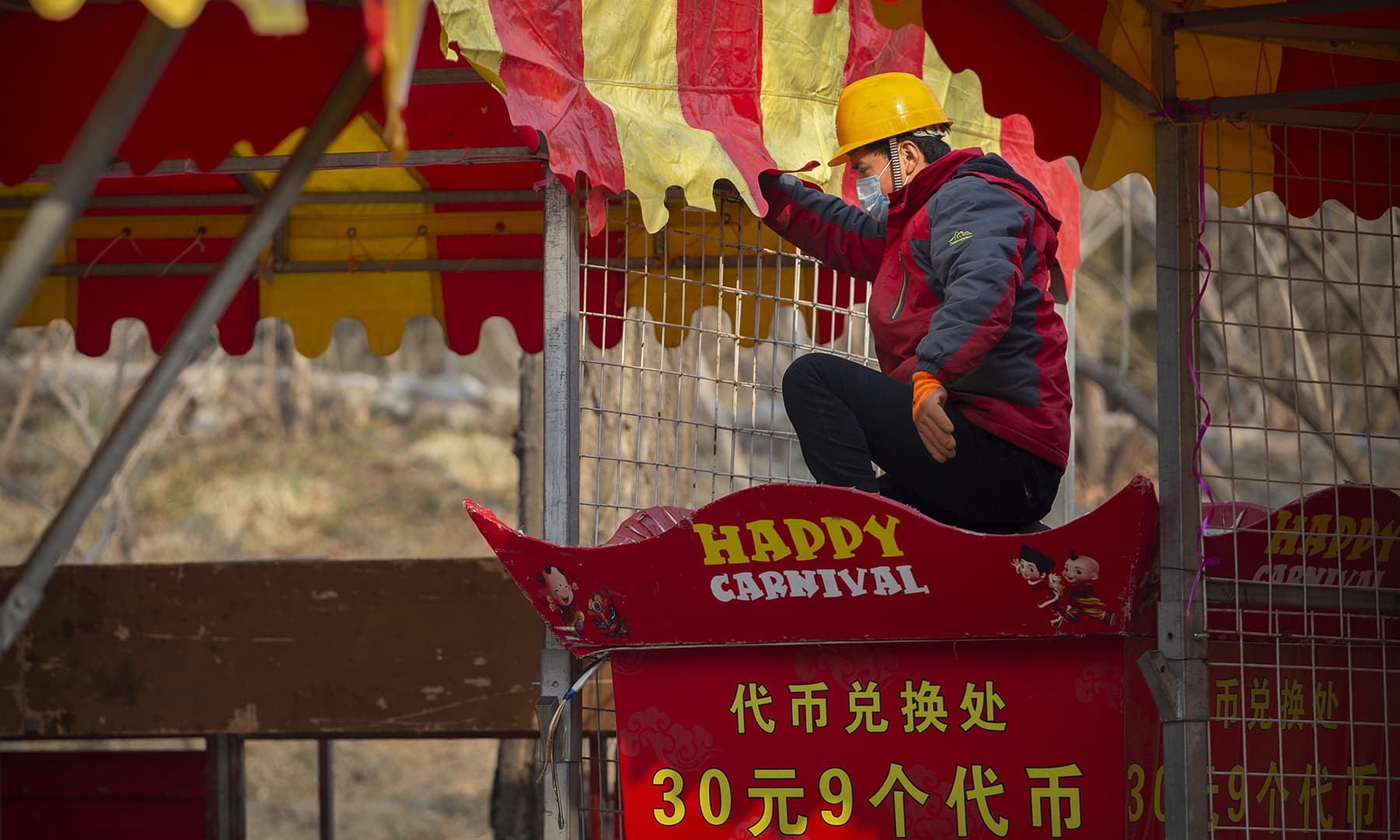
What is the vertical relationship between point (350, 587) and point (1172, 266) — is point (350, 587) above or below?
below

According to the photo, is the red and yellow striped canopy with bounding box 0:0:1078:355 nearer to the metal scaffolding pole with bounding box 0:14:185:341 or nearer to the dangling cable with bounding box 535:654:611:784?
the dangling cable with bounding box 535:654:611:784

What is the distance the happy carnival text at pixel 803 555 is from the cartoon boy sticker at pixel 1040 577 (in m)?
0.25

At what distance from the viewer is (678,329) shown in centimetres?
690

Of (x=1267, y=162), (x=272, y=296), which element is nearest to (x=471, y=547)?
(x=272, y=296)

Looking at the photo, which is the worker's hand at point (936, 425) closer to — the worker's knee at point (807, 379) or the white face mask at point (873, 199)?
the worker's knee at point (807, 379)

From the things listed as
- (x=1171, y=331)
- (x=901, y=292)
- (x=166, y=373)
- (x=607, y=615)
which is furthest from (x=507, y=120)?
(x=166, y=373)

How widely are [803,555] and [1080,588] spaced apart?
662 mm

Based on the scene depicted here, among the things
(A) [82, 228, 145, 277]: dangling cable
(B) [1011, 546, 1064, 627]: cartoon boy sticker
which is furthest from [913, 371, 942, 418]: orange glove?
(A) [82, 228, 145, 277]: dangling cable

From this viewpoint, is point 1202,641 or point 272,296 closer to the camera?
point 1202,641

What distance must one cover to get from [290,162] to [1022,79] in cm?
278

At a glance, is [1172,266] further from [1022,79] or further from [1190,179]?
[1022,79]

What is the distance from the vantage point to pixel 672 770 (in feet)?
13.4

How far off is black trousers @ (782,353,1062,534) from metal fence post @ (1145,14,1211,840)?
0.39 meters

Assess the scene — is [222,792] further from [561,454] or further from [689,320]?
[561,454]
